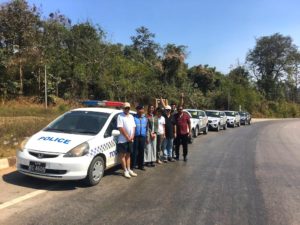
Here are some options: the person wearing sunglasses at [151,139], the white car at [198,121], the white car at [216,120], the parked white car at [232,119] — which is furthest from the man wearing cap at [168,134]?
the parked white car at [232,119]

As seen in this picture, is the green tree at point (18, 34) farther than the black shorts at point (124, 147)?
Yes

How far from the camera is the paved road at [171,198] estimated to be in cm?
618

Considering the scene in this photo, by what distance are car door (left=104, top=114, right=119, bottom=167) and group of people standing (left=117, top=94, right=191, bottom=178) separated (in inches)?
4.9

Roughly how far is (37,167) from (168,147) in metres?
5.05

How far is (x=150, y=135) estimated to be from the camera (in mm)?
10750

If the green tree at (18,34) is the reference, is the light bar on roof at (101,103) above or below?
below

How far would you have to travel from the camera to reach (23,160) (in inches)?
307

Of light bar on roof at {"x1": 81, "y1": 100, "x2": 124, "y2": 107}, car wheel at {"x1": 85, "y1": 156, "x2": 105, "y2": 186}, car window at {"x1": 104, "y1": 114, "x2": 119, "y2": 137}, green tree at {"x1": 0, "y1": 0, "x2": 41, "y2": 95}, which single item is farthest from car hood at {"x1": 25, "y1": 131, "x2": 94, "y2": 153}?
green tree at {"x1": 0, "y1": 0, "x2": 41, "y2": 95}

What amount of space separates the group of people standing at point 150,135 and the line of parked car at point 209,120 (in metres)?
2.87

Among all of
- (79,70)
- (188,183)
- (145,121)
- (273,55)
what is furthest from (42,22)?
(273,55)

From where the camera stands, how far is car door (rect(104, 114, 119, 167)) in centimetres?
881

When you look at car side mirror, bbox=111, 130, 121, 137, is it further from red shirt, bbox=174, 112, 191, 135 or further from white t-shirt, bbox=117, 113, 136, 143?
red shirt, bbox=174, 112, 191, 135

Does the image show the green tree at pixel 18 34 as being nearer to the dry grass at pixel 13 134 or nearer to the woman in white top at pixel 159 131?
the dry grass at pixel 13 134

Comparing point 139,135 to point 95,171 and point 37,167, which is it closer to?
point 95,171
